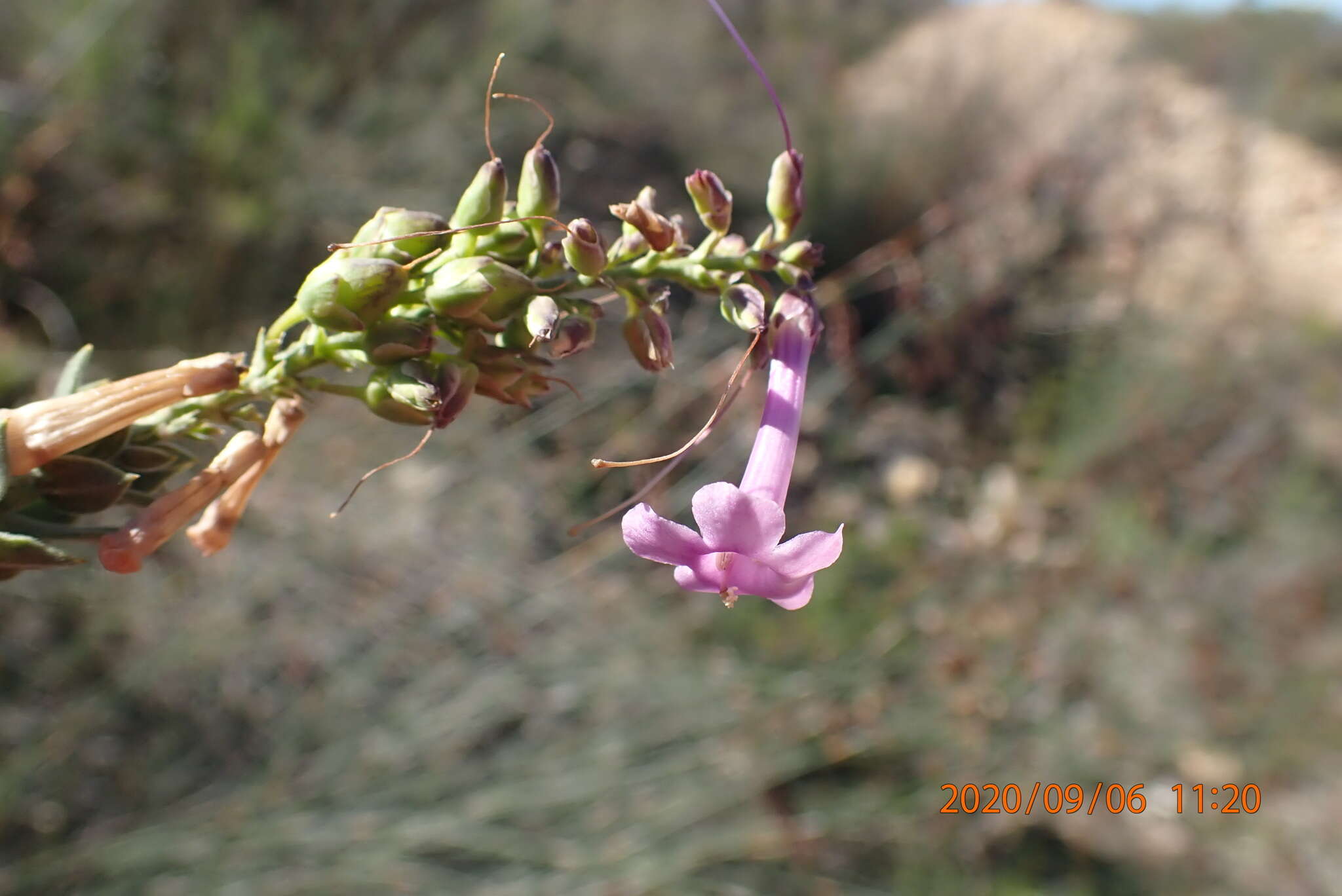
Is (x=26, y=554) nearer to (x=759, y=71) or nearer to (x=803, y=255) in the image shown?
(x=803, y=255)

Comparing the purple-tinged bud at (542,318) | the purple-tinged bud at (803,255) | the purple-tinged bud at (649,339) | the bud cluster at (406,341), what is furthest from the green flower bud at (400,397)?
the purple-tinged bud at (803,255)

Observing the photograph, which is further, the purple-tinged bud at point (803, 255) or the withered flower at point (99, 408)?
the purple-tinged bud at point (803, 255)

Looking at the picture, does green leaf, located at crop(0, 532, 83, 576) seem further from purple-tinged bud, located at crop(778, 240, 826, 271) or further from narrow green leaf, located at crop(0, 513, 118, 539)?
purple-tinged bud, located at crop(778, 240, 826, 271)

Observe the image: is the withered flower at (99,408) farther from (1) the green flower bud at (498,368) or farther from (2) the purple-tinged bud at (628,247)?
(2) the purple-tinged bud at (628,247)

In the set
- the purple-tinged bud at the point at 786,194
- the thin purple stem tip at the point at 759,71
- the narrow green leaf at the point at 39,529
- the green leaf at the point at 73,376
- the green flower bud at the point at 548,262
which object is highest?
the thin purple stem tip at the point at 759,71

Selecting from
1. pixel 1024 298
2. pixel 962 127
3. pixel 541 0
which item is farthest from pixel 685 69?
pixel 1024 298

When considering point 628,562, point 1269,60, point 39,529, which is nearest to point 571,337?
point 39,529
